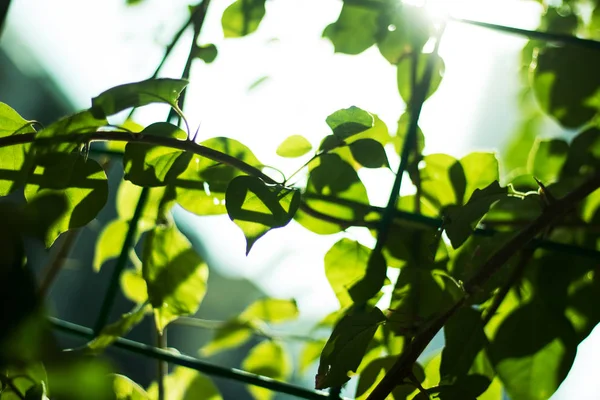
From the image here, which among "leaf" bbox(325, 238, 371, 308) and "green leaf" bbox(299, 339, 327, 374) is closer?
"leaf" bbox(325, 238, 371, 308)

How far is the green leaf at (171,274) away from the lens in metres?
0.43

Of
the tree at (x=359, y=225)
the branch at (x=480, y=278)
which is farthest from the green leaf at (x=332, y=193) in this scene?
the branch at (x=480, y=278)

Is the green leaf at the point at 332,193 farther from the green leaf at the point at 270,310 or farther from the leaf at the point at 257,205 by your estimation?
the green leaf at the point at 270,310

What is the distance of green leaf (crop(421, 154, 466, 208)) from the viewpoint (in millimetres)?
462

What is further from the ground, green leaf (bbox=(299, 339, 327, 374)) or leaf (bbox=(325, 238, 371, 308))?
leaf (bbox=(325, 238, 371, 308))

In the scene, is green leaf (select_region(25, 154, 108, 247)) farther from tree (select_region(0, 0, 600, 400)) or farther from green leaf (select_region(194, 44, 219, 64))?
green leaf (select_region(194, 44, 219, 64))

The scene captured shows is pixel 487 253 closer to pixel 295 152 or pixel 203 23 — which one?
pixel 295 152

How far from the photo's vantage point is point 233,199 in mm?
338

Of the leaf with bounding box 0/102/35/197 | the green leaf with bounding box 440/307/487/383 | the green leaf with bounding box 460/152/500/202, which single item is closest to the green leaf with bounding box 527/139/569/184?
the green leaf with bounding box 460/152/500/202

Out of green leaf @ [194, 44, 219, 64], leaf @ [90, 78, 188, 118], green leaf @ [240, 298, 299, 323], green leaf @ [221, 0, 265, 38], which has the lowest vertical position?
green leaf @ [240, 298, 299, 323]

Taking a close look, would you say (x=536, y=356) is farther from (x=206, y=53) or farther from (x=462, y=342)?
(x=206, y=53)

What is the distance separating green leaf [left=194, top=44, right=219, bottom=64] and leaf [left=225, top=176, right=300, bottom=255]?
6.5 inches

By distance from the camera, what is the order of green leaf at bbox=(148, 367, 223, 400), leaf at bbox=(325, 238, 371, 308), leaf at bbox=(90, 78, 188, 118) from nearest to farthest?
leaf at bbox=(90, 78, 188, 118) → leaf at bbox=(325, 238, 371, 308) → green leaf at bbox=(148, 367, 223, 400)

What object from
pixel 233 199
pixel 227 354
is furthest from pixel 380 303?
pixel 227 354
